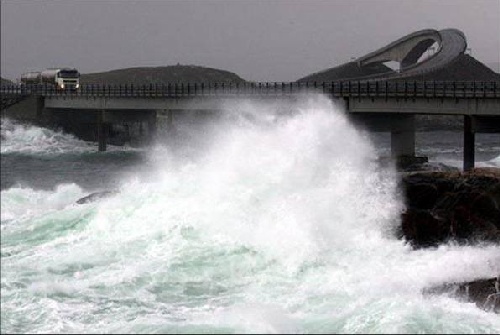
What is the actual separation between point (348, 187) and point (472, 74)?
90.9 m

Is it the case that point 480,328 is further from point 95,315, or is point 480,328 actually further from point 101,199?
point 101,199

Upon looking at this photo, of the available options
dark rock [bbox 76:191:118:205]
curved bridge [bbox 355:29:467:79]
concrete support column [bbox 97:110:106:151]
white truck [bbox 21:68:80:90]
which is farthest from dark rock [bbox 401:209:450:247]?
curved bridge [bbox 355:29:467:79]

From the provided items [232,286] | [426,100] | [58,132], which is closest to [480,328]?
[232,286]

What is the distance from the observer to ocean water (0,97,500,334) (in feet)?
57.5

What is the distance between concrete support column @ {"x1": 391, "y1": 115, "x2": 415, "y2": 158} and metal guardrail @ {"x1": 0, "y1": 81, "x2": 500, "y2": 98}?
7.48 ft

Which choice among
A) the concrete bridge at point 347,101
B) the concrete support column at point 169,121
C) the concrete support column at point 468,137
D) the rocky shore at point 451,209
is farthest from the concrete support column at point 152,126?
the rocky shore at point 451,209

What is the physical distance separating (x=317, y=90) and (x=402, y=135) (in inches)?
282

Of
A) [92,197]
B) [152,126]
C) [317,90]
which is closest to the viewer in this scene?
[92,197]

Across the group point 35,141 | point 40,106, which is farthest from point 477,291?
point 40,106

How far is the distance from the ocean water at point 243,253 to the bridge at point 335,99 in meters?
8.43

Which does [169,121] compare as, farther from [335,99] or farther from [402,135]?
[402,135]

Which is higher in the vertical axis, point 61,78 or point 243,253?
point 61,78

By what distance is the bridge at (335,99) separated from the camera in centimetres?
4331

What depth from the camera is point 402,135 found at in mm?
50250
